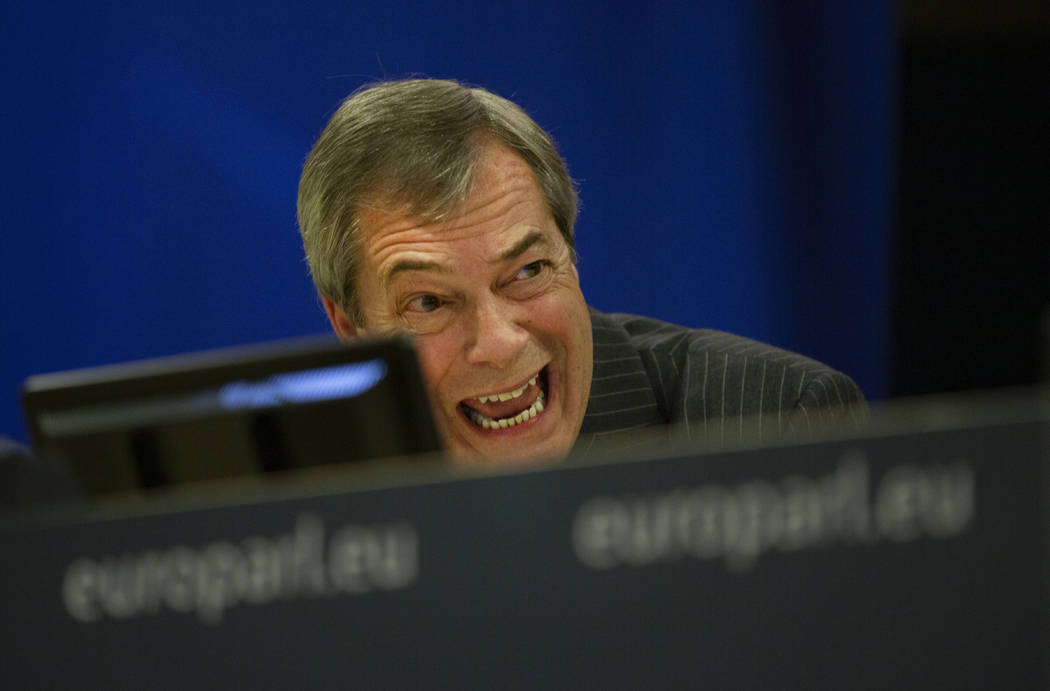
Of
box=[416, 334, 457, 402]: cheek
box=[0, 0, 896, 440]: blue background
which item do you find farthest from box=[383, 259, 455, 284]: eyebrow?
box=[0, 0, 896, 440]: blue background

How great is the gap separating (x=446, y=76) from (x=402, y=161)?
114 cm

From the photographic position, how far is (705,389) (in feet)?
6.52

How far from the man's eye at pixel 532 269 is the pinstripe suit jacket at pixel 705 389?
0.80 feet

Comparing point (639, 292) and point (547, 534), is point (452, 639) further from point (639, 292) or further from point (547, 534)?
point (639, 292)

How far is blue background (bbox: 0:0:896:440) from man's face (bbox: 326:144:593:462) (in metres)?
0.93

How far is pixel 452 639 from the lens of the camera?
629 millimetres

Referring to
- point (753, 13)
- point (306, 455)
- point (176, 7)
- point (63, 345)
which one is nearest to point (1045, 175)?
point (753, 13)

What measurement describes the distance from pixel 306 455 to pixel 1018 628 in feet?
1.62

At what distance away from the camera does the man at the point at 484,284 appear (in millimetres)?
1810

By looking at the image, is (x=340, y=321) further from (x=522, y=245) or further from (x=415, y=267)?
(x=522, y=245)

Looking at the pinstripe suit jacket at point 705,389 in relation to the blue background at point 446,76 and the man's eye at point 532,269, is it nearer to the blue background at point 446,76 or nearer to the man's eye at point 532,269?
the man's eye at point 532,269

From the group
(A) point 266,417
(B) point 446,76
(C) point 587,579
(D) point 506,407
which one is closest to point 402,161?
(D) point 506,407

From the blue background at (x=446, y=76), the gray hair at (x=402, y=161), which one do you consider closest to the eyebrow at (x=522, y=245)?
the gray hair at (x=402, y=161)

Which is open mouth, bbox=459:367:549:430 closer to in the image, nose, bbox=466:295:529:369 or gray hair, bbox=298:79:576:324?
nose, bbox=466:295:529:369
